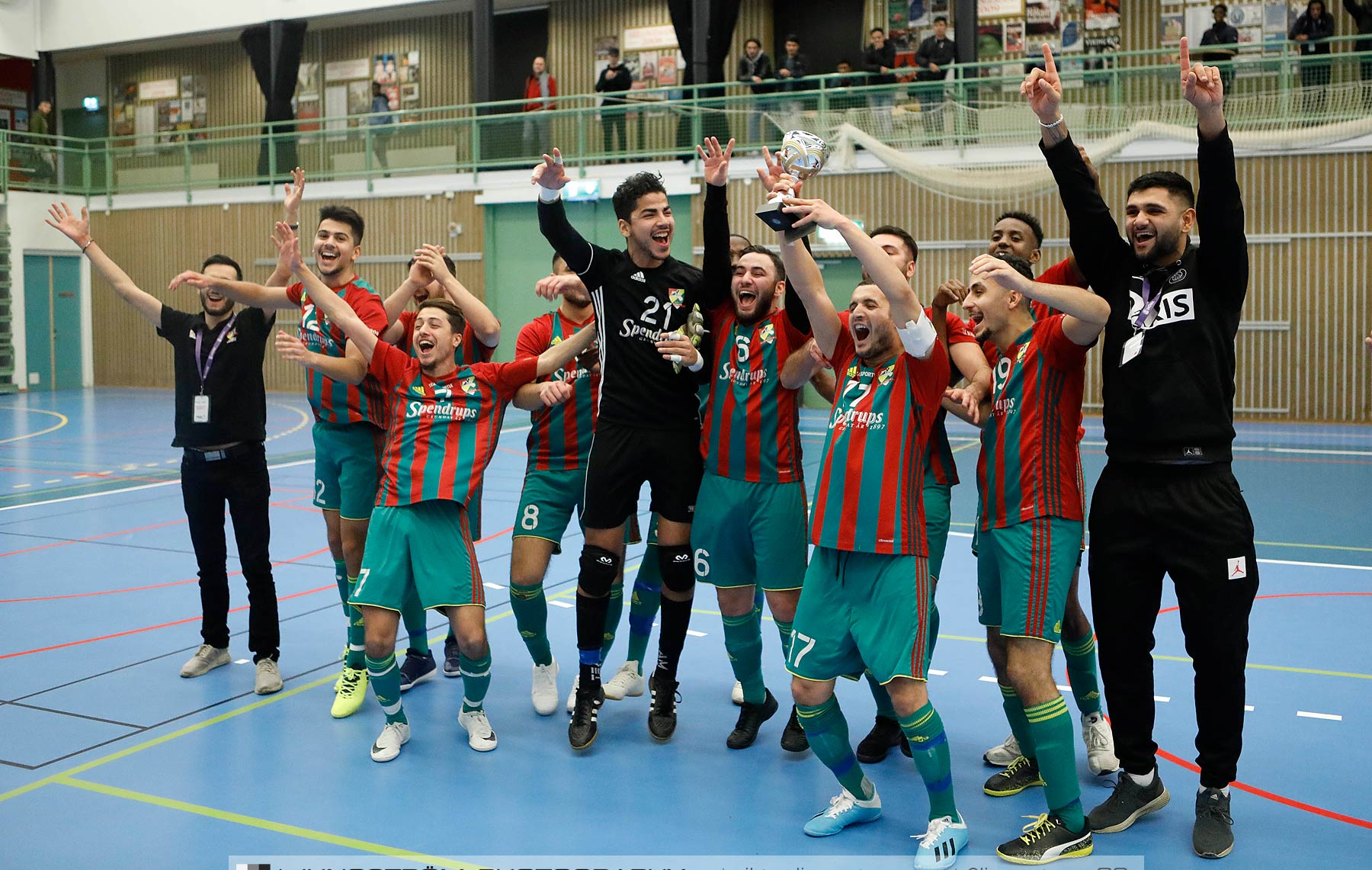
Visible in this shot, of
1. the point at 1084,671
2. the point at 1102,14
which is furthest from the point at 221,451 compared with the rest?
the point at 1102,14

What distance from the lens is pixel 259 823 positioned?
4215mm

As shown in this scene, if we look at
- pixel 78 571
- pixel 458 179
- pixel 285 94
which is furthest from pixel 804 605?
pixel 285 94

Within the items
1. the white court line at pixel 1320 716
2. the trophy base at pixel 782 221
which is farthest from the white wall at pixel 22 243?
the white court line at pixel 1320 716

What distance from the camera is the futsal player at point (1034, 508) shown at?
13.1 ft

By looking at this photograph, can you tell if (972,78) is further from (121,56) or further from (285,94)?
(121,56)

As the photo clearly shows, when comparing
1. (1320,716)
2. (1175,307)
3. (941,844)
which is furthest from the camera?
(1320,716)

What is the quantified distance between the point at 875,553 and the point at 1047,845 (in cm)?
113

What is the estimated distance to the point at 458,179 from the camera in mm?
23281

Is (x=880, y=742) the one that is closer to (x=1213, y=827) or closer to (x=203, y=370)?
(x=1213, y=827)

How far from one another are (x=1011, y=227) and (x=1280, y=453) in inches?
428

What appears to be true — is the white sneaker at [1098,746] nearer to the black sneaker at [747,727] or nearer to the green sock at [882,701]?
the green sock at [882,701]

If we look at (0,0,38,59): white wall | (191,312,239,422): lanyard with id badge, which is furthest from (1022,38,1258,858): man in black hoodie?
(0,0,38,59): white wall

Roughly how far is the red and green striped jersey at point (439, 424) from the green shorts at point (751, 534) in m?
1.02

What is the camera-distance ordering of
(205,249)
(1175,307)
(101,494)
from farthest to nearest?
(205,249)
(101,494)
(1175,307)
